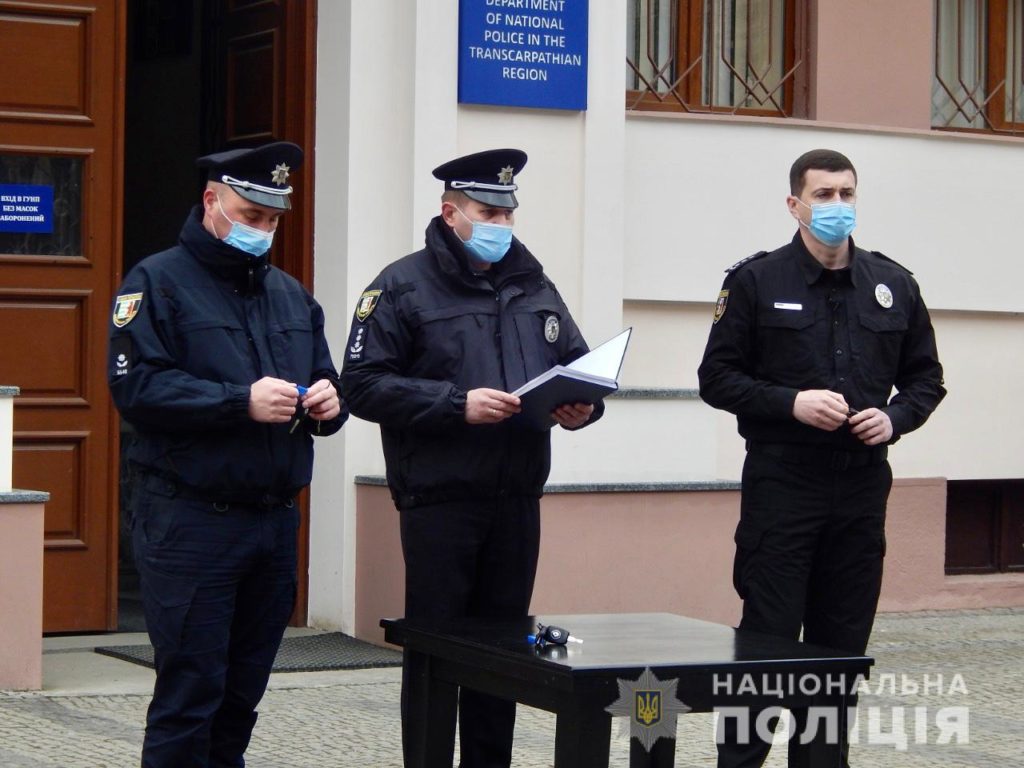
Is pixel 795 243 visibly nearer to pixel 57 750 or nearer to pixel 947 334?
pixel 57 750

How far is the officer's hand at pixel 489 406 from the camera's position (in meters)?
5.03

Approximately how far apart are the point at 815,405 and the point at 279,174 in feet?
5.56

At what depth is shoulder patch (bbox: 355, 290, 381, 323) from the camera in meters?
5.32

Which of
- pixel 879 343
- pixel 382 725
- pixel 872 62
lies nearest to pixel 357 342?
pixel 879 343

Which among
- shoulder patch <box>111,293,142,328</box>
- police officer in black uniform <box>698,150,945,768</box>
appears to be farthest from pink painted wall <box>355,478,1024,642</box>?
shoulder patch <box>111,293,142,328</box>

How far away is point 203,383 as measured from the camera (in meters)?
4.62

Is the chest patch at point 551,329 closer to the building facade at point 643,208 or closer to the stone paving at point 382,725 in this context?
the stone paving at point 382,725

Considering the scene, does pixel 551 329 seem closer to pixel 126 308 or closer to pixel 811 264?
pixel 811 264

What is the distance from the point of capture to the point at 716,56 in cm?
1016

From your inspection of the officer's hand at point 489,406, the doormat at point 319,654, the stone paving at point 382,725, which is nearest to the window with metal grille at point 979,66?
the stone paving at point 382,725

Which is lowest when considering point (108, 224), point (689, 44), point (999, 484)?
point (999, 484)

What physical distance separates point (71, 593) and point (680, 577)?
2906 millimetres

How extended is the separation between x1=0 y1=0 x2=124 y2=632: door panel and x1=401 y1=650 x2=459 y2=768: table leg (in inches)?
161

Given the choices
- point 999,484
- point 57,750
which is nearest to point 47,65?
point 57,750
